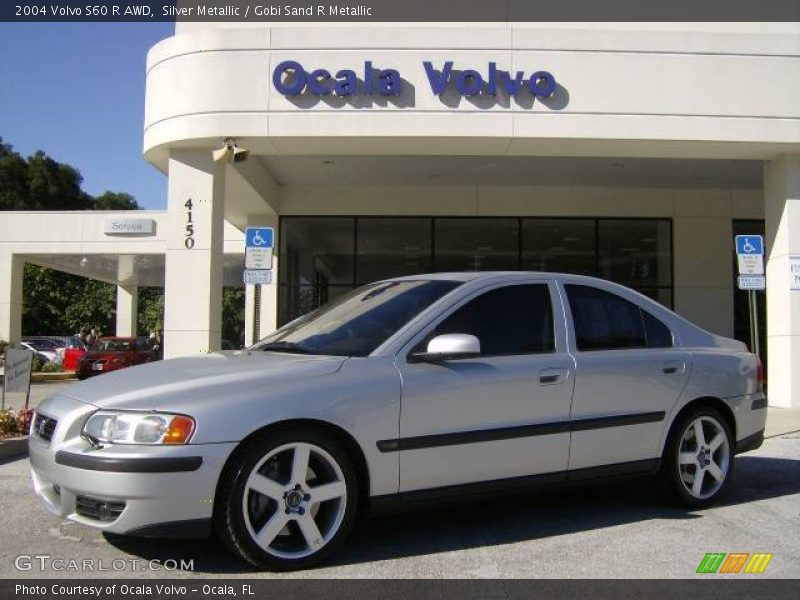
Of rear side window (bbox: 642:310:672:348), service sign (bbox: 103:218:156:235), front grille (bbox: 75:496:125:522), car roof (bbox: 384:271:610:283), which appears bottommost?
front grille (bbox: 75:496:125:522)

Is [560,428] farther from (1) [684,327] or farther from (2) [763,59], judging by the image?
(2) [763,59]

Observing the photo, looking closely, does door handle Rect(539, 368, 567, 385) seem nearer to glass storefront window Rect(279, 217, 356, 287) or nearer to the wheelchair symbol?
the wheelchair symbol

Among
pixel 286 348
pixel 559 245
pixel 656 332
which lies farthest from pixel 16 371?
pixel 559 245

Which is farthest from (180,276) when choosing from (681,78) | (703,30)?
(703,30)

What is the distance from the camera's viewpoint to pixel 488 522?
5242 mm

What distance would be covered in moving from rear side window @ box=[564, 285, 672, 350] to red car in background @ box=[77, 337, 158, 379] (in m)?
18.2

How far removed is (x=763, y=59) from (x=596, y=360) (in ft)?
30.4

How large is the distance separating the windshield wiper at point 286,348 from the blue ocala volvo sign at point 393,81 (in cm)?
744

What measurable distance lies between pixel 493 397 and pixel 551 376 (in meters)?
0.48

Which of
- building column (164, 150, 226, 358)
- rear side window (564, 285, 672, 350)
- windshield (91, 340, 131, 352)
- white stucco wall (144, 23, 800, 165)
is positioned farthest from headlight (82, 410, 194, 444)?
windshield (91, 340, 131, 352)

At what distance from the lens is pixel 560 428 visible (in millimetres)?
4887

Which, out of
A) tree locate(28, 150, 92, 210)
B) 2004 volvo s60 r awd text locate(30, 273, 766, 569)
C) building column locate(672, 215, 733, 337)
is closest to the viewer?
2004 volvo s60 r awd text locate(30, 273, 766, 569)

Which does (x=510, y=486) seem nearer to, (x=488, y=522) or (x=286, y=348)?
(x=488, y=522)

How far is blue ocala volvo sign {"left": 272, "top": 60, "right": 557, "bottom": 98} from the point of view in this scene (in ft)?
38.6
